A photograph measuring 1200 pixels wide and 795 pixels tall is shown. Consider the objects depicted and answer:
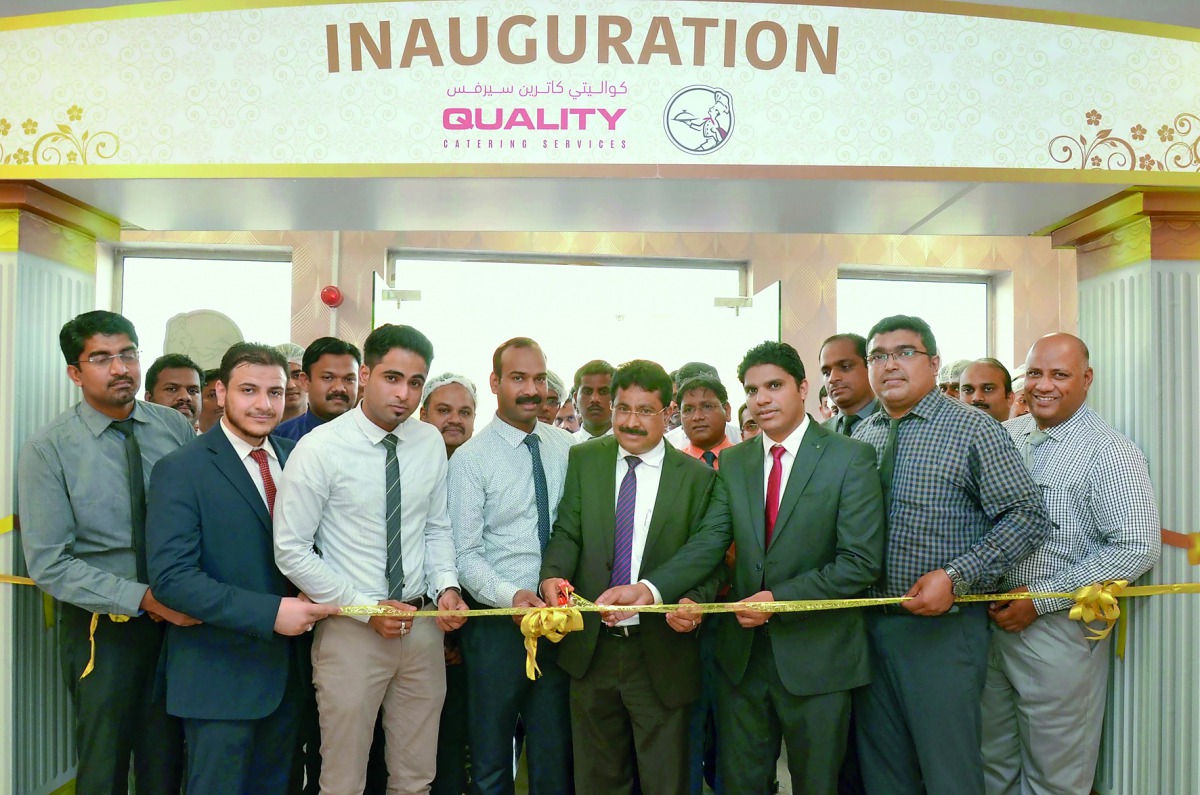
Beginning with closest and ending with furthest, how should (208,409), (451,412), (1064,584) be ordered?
(1064,584), (451,412), (208,409)

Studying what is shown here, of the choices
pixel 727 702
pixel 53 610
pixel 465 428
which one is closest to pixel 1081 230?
pixel 727 702

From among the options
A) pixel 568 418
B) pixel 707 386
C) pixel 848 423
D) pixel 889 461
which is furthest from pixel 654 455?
pixel 568 418

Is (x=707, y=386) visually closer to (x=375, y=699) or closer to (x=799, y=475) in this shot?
(x=799, y=475)

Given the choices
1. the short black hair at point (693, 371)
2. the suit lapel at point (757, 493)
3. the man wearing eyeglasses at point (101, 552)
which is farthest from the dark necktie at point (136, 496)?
the short black hair at point (693, 371)

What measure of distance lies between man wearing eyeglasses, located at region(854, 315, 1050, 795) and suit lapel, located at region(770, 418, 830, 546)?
13.3 inches

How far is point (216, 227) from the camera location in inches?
168

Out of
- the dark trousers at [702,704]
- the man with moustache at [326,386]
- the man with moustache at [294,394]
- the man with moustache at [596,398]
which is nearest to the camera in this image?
the dark trousers at [702,704]

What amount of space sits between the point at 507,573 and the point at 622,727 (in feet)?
2.45

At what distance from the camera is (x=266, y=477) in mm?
3391

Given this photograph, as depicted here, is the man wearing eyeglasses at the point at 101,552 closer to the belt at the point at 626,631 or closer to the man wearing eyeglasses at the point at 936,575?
the belt at the point at 626,631

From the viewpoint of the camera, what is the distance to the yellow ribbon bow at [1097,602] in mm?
3508

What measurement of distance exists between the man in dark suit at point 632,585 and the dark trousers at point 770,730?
0.18 m

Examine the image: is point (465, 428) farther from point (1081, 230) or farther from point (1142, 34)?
point (1142, 34)

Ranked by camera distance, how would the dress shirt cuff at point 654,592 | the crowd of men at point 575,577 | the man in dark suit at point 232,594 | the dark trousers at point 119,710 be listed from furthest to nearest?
1. the dark trousers at point 119,710
2. the dress shirt cuff at point 654,592
3. the crowd of men at point 575,577
4. the man in dark suit at point 232,594
